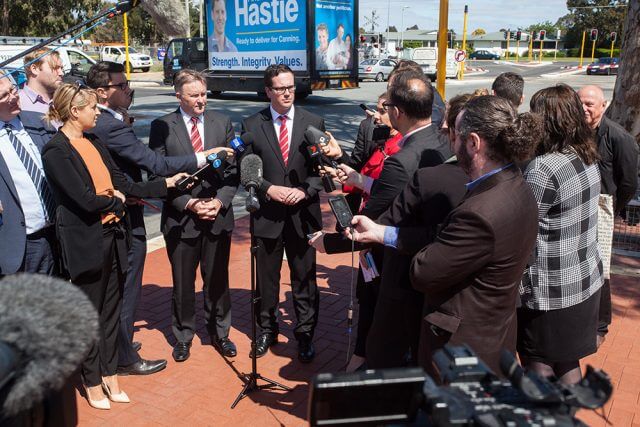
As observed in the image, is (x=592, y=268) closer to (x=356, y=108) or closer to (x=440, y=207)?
(x=440, y=207)

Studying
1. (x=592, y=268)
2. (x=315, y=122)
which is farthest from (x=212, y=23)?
(x=592, y=268)

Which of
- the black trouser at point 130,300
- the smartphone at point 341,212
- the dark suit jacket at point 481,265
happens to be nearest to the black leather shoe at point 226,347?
the black trouser at point 130,300

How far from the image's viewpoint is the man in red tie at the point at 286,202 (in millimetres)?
4277

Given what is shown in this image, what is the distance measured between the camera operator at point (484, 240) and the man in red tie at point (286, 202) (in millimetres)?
1961

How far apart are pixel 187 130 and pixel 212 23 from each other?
18423 millimetres

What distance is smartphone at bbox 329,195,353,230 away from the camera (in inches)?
117

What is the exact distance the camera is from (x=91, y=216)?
349cm

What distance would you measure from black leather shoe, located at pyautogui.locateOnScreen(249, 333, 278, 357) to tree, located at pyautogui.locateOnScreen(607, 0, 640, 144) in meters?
5.49

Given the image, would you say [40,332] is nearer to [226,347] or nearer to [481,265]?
[481,265]

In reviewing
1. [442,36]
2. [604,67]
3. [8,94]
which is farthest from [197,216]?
[604,67]

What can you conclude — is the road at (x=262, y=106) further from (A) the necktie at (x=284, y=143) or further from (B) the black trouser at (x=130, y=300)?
(B) the black trouser at (x=130, y=300)

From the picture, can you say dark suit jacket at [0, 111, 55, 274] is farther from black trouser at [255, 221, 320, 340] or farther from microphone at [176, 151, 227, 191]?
black trouser at [255, 221, 320, 340]

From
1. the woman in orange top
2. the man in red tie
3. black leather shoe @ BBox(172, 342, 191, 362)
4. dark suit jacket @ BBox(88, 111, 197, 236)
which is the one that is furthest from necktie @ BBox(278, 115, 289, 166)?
black leather shoe @ BBox(172, 342, 191, 362)

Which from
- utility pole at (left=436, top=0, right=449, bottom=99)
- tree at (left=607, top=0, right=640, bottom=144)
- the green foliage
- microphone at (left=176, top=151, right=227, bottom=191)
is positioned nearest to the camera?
microphone at (left=176, top=151, right=227, bottom=191)
